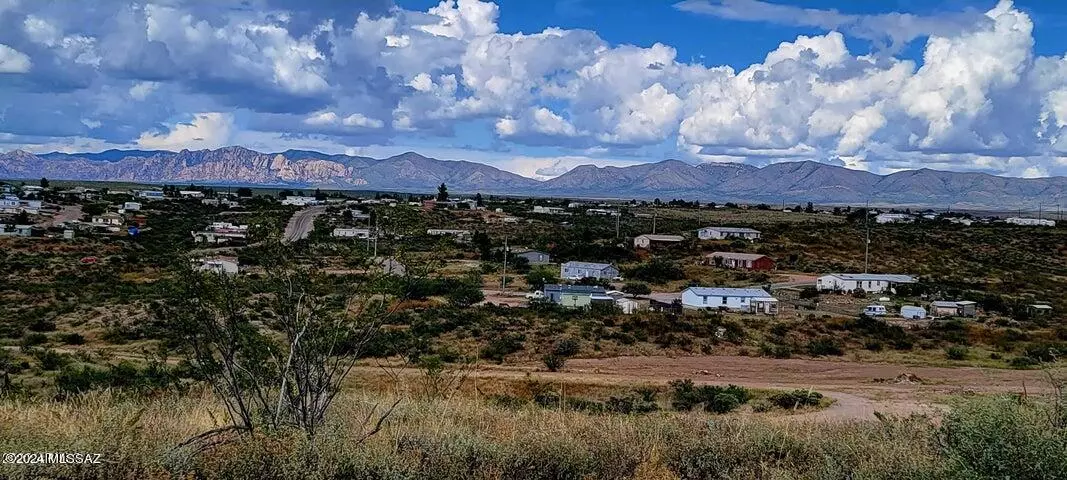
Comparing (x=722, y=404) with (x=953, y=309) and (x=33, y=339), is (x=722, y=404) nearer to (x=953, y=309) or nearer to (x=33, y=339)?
(x=33, y=339)

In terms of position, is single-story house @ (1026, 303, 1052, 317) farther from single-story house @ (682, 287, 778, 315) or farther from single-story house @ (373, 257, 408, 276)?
single-story house @ (373, 257, 408, 276)

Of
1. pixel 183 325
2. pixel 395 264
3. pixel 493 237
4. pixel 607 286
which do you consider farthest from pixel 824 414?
pixel 493 237

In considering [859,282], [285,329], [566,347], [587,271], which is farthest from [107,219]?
[285,329]

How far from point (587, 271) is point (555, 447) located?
54037 millimetres

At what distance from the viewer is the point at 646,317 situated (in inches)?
1558

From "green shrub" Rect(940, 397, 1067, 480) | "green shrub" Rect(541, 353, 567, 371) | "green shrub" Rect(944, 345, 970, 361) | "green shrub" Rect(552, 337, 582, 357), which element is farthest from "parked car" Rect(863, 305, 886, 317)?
"green shrub" Rect(940, 397, 1067, 480)

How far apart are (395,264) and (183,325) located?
2.26 meters

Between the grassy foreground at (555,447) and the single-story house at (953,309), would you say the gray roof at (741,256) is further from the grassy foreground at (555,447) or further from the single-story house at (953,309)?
the grassy foreground at (555,447)

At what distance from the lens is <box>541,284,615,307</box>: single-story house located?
148 feet

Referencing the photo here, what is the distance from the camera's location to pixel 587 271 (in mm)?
60625

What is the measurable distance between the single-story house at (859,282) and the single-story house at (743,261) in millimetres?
9554

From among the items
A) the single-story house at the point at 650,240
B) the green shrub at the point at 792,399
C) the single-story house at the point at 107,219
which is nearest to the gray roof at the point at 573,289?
the green shrub at the point at 792,399

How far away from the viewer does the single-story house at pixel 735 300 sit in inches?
1781

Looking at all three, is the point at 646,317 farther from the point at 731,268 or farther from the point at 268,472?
the point at 268,472
